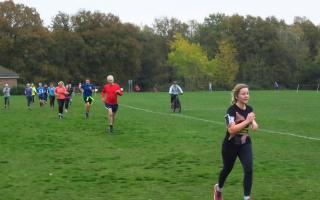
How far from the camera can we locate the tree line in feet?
294

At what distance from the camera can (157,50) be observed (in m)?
110

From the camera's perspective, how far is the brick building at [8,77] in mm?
85438

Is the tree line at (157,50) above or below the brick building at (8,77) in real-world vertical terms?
above

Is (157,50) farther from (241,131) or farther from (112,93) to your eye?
(241,131)

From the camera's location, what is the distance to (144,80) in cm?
10581

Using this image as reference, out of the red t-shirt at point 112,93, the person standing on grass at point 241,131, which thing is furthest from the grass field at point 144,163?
the red t-shirt at point 112,93

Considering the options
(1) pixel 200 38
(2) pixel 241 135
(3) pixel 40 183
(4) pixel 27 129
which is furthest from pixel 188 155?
(1) pixel 200 38

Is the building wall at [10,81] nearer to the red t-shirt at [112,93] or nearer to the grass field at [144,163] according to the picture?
the grass field at [144,163]

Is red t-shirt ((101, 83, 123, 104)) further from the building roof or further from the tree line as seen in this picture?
the tree line

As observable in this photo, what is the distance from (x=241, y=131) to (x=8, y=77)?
8128cm

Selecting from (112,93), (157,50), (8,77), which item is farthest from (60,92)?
(157,50)

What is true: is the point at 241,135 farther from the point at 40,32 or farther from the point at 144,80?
the point at 144,80

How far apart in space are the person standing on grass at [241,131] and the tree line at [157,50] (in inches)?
3227

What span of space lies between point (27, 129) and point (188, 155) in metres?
9.17
